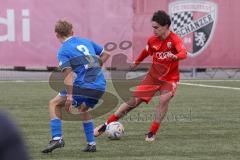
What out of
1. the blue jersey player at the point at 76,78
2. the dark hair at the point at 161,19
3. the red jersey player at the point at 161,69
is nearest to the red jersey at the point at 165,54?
the red jersey player at the point at 161,69

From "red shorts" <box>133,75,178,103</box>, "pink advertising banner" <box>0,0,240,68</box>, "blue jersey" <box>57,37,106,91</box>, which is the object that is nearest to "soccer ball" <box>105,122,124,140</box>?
"red shorts" <box>133,75,178,103</box>

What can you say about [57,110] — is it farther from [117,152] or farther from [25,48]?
[25,48]

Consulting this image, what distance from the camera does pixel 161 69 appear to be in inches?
314

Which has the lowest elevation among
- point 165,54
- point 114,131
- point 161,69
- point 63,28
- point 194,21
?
point 114,131

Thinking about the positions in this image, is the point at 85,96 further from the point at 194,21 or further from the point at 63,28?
the point at 194,21

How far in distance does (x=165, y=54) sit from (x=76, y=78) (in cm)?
178

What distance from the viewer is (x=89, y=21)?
855 inches

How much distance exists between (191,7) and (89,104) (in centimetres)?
1641

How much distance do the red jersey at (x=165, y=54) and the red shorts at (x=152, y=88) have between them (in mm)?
66

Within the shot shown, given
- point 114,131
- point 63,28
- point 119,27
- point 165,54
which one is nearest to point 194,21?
point 119,27

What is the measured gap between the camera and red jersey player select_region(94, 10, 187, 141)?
25.2ft

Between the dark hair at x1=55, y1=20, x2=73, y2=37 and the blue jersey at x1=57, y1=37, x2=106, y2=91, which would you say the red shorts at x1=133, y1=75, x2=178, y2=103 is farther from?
the dark hair at x1=55, y1=20, x2=73, y2=37

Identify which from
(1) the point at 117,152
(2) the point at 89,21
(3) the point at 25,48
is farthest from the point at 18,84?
(1) the point at 117,152

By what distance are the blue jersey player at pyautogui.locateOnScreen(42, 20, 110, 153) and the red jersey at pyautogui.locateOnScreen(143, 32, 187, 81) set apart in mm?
1423
